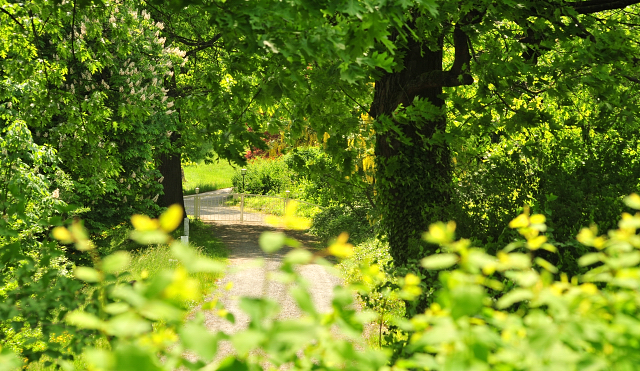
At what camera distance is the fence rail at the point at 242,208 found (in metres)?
24.0

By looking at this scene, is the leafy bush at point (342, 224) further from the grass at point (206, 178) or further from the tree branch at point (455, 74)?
the grass at point (206, 178)

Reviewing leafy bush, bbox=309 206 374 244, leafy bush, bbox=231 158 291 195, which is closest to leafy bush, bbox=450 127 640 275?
leafy bush, bbox=309 206 374 244

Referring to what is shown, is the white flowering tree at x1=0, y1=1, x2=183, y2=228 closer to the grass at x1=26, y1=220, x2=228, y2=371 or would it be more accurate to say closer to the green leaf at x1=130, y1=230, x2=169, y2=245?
the grass at x1=26, y1=220, x2=228, y2=371

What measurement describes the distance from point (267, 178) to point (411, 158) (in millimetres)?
26084

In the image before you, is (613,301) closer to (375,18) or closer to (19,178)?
(375,18)

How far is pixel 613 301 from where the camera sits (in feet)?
5.52

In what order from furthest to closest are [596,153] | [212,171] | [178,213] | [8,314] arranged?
[212,171] → [596,153] → [8,314] → [178,213]

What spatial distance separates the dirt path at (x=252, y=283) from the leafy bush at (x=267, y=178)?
11.0 metres

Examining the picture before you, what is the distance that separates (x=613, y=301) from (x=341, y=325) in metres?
0.84

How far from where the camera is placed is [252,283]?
11633 millimetres

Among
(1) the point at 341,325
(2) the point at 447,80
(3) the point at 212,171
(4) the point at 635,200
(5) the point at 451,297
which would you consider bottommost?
(3) the point at 212,171

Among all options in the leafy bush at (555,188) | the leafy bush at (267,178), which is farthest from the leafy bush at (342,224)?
the leafy bush at (267,178)

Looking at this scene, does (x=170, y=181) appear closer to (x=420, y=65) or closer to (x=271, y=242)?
(x=420, y=65)

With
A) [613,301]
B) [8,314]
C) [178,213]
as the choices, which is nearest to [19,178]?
[8,314]
